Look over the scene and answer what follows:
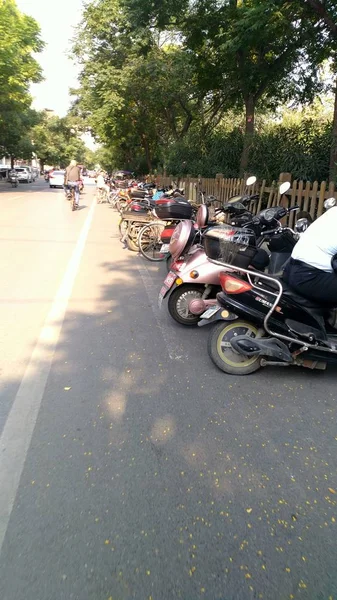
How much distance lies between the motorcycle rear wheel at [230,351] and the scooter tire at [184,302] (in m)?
1.10

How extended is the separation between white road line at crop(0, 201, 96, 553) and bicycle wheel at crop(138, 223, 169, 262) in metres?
3.67

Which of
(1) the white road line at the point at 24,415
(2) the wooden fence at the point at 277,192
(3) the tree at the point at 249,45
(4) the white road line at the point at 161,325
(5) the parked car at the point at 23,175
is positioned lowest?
(1) the white road line at the point at 24,415

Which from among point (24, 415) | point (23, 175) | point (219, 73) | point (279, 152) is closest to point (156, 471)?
point (24, 415)

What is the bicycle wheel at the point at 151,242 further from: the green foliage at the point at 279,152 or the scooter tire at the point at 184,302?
the scooter tire at the point at 184,302

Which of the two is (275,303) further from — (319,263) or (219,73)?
(219,73)

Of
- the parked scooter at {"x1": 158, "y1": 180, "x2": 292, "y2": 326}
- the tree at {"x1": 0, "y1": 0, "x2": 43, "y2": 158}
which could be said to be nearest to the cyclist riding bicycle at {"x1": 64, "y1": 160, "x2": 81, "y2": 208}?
the tree at {"x1": 0, "y1": 0, "x2": 43, "y2": 158}

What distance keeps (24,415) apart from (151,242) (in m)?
6.15

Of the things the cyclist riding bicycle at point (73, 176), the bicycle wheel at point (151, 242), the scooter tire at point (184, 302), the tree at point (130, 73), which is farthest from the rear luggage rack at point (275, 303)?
the tree at point (130, 73)

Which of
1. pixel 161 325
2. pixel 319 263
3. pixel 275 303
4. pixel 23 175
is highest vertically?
pixel 23 175

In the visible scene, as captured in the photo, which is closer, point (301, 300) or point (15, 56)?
point (301, 300)

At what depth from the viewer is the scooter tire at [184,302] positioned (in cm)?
484

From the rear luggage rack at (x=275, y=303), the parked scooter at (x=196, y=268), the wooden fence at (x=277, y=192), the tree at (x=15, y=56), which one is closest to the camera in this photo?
the rear luggage rack at (x=275, y=303)

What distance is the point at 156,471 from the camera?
250cm

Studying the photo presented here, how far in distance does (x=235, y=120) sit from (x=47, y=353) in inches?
996
